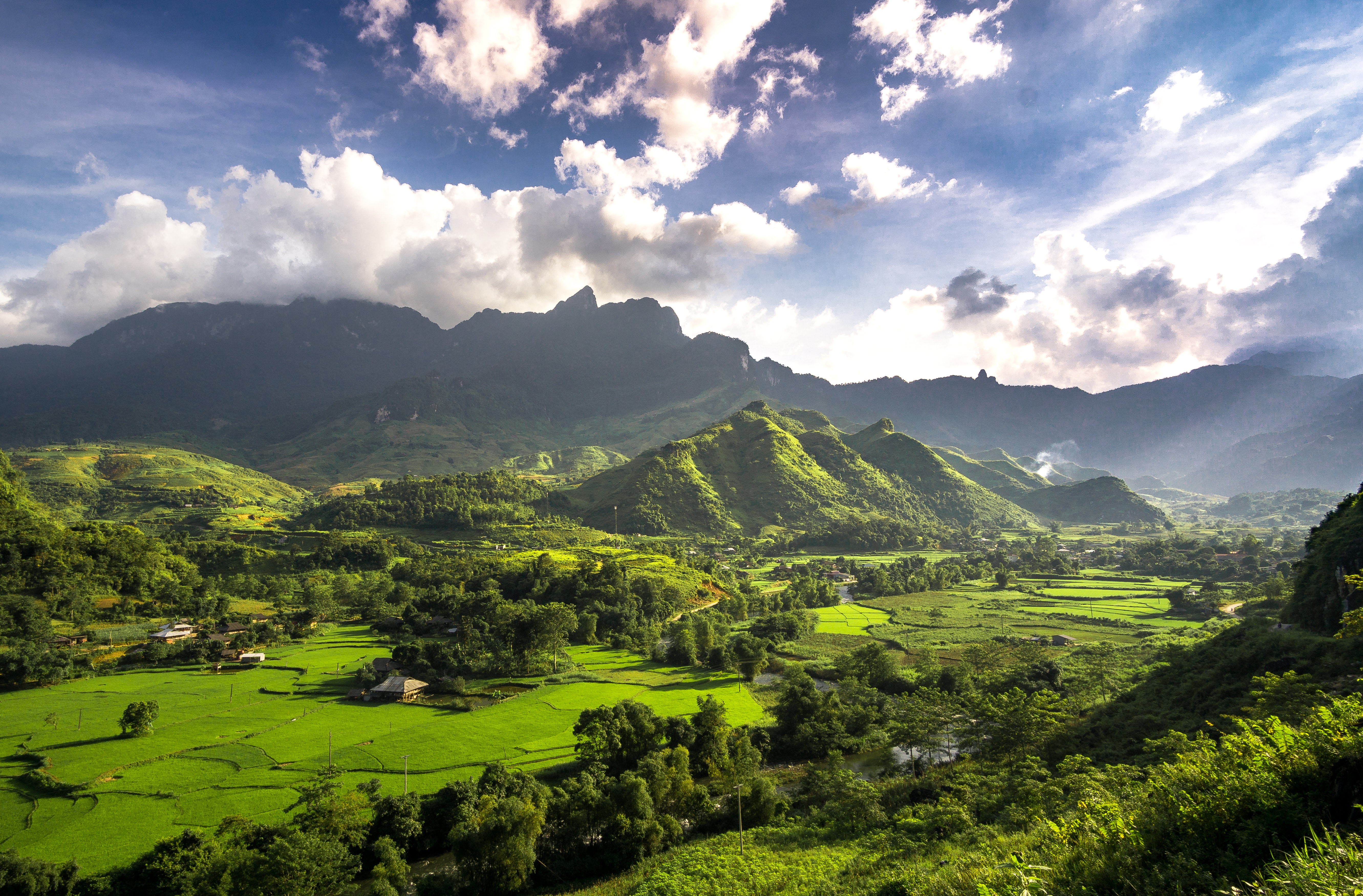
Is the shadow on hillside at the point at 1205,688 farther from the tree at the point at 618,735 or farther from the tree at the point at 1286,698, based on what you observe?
the tree at the point at 618,735

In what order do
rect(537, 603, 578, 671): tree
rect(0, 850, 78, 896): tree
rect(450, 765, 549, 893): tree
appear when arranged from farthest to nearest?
1. rect(537, 603, 578, 671): tree
2. rect(450, 765, 549, 893): tree
3. rect(0, 850, 78, 896): tree

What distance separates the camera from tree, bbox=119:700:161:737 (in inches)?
1422

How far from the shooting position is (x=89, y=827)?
26734mm

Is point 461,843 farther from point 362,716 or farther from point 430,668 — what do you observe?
point 430,668

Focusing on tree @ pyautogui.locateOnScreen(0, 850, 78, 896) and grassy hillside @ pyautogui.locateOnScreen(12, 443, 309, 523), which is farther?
grassy hillside @ pyautogui.locateOnScreen(12, 443, 309, 523)

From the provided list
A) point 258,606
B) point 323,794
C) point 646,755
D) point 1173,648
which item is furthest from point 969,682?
point 258,606

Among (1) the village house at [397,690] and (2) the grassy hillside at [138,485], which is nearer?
(1) the village house at [397,690]

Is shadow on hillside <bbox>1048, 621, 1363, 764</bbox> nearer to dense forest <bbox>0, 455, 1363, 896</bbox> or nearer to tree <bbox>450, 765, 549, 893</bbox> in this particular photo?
dense forest <bbox>0, 455, 1363, 896</bbox>

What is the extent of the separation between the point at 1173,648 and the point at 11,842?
6940 centimetres

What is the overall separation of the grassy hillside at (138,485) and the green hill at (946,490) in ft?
628

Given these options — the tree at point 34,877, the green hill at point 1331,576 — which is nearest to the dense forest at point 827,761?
the tree at point 34,877

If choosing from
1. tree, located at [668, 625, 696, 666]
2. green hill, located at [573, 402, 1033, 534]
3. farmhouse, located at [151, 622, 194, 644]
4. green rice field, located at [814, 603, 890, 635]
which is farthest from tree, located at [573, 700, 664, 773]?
green hill, located at [573, 402, 1033, 534]

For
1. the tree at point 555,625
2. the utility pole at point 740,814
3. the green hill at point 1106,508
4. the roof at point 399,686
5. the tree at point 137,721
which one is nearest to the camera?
the utility pole at point 740,814

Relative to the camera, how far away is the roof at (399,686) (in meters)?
45.5
